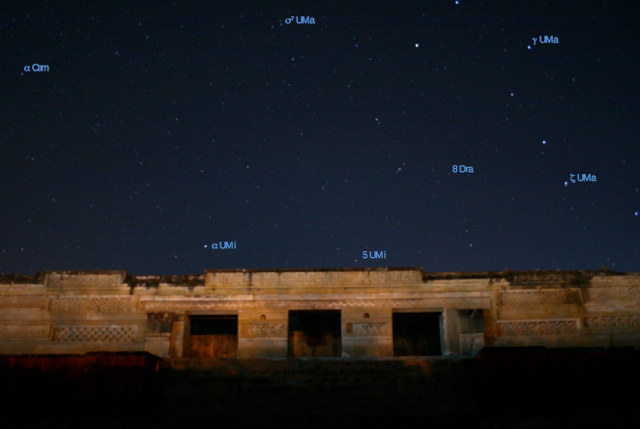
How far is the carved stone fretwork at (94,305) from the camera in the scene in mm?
14812

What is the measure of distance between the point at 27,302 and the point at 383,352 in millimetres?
9998

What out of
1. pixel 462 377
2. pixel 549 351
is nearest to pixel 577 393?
pixel 549 351

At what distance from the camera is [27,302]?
14.9m

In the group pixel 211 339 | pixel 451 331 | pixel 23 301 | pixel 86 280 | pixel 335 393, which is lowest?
pixel 335 393

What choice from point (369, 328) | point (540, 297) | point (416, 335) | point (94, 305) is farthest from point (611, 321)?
point (94, 305)

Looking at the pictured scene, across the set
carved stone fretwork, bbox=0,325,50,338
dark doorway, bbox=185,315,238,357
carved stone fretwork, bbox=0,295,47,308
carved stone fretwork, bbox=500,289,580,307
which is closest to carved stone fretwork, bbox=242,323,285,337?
dark doorway, bbox=185,315,238,357

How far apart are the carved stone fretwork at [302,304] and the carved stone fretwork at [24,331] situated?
2.72m

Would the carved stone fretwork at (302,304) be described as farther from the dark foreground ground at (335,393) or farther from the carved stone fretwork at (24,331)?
the dark foreground ground at (335,393)

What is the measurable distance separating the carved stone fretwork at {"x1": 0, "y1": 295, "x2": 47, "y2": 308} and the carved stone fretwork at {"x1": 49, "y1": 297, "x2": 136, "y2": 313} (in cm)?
32

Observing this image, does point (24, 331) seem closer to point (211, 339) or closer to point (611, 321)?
point (211, 339)

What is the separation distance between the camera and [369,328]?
47.5 feet

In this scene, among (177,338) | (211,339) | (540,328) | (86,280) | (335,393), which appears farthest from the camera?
(211,339)

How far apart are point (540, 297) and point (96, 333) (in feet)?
39.9

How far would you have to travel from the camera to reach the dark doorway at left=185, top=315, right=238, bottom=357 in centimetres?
1720
